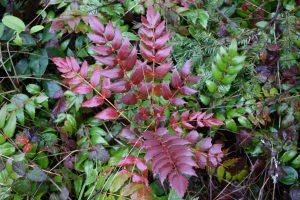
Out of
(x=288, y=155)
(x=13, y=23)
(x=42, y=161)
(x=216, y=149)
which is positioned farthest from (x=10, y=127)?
(x=288, y=155)

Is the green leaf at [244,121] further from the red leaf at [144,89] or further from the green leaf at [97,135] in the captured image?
the green leaf at [97,135]

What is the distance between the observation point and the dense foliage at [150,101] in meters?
1.16

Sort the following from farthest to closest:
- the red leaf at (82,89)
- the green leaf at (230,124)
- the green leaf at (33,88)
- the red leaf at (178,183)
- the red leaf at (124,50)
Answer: the green leaf at (33,88) < the green leaf at (230,124) < the red leaf at (82,89) < the red leaf at (124,50) < the red leaf at (178,183)

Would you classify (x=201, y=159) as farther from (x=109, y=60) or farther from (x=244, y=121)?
(x=109, y=60)

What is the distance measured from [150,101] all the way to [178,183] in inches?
16.9

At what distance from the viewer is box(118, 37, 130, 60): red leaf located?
109 cm

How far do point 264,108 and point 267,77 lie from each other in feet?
0.48

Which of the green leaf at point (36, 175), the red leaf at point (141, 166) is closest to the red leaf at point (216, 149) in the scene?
the red leaf at point (141, 166)

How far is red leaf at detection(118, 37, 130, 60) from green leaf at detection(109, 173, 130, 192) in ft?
1.23

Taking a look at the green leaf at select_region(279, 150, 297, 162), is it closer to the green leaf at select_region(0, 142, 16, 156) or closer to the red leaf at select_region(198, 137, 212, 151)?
the red leaf at select_region(198, 137, 212, 151)

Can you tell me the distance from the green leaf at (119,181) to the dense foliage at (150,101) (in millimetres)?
10

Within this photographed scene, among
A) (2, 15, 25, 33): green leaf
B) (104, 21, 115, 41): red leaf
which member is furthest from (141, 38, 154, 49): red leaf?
(2, 15, 25, 33): green leaf

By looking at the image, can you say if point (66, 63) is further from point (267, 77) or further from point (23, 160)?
point (267, 77)

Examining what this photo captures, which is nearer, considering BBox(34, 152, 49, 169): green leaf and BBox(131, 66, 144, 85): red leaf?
BBox(131, 66, 144, 85): red leaf
